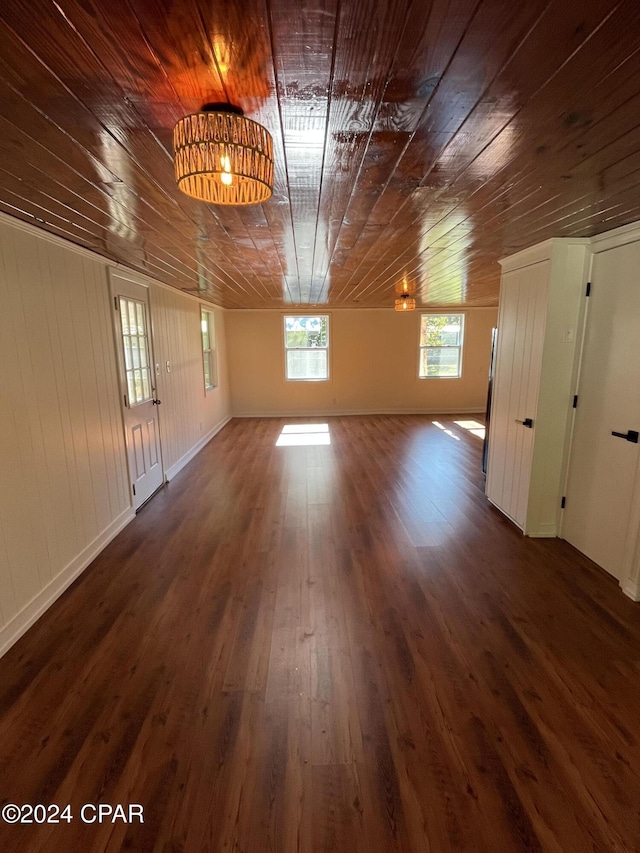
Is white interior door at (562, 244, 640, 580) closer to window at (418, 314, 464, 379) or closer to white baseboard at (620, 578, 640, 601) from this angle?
white baseboard at (620, 578, 640, 601)

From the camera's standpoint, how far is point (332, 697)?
172 cm

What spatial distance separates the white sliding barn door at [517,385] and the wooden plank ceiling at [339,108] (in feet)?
2.18

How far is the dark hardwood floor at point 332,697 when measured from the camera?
1.27 m

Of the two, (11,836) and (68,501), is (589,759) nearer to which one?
(11,836)

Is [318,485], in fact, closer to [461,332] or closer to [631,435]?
[631,435]

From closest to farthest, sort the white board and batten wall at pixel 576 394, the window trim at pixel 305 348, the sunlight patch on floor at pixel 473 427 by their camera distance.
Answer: the white board and batten wall at pixel 576 394 → the sunlight patch on floor at pixel 473 427 → the window trim at pixel 305 348

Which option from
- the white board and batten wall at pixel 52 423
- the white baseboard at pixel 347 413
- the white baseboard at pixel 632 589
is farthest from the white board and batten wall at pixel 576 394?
the white baseboard at pixel 347 413

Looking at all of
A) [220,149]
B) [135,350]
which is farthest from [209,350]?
[220,149]

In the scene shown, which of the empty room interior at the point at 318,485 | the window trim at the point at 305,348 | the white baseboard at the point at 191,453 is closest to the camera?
the empty room interior at the point at 318,485

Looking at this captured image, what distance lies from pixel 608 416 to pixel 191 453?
15.7 feet

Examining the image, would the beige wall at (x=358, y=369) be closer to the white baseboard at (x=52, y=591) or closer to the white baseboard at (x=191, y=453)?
the white baseboard at (x=191, y=453)

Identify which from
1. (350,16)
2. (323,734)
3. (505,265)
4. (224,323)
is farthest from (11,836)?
(224,323)

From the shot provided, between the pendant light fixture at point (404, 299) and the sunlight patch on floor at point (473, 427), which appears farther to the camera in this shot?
the sunlight patch on floor at point (473, 427)

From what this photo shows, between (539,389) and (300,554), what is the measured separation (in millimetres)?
2256
